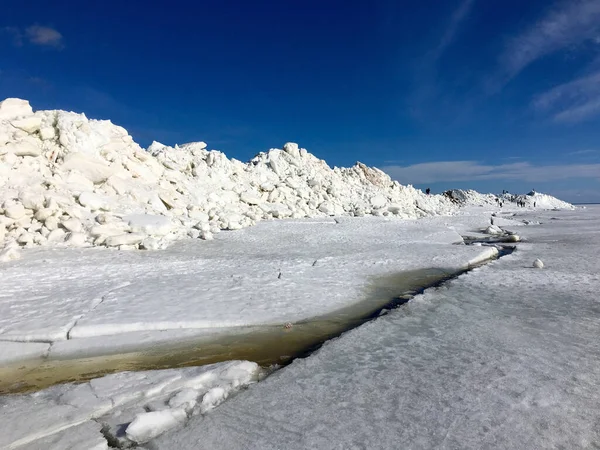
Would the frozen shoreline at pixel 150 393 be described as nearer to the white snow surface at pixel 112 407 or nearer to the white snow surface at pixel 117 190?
the white snow surface at pixel 112 407

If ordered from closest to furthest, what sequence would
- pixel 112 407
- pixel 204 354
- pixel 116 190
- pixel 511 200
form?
pixel 112 407, pixel 204 354, pixel 116 190, pixel 511 200

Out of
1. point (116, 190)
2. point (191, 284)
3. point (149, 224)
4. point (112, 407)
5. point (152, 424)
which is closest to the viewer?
point (152, 424)

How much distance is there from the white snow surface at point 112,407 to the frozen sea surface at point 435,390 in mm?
187

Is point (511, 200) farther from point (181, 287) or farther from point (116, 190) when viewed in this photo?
point (181, 287)

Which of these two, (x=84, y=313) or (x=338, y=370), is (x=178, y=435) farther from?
(x=84, y=313)

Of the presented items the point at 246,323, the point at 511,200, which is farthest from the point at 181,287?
the point at 511,200

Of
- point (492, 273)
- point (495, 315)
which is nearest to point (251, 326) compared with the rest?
point (495, 315)

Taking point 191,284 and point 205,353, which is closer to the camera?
point 205,353

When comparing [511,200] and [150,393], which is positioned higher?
[511,200]

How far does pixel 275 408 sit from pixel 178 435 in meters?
0.64

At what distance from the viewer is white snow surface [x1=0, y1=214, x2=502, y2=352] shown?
172 inches

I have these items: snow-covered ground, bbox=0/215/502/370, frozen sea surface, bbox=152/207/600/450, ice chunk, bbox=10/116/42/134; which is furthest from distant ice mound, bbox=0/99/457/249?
frozen sea surface, bbox=152/207/600/450

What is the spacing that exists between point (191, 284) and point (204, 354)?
2408 mm

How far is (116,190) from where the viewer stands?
11680 mm
